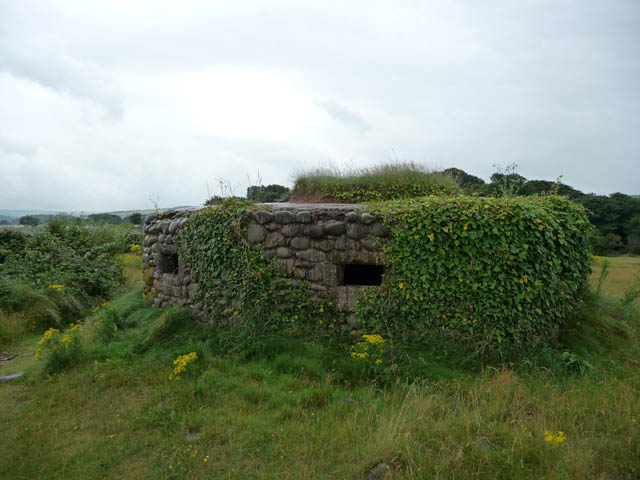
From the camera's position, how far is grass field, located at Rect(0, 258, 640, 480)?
294cm

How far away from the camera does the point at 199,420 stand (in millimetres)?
3670

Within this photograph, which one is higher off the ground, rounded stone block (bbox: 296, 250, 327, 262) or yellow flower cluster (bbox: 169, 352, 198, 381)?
rounded stone block (bbox: 296, 250, 327, 262)

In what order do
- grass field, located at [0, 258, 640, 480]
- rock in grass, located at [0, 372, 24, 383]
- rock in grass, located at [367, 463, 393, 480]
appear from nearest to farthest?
rock in grass, located at [367, 463, 393, 480]
grass field, located at [0, 258, 640, 480]
rock in grass, located at [0, 372, 24, 383]

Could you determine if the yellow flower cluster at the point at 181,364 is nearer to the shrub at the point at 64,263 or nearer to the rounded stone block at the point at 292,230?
the rounded stone block at the point at 292,230

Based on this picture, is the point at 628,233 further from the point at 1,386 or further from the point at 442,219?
the point at 1,386

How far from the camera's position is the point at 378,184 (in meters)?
7.60

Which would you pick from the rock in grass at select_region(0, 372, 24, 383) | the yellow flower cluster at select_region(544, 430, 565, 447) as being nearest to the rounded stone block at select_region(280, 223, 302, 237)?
the yellow flower cluster at select_region(544, 430, 565, 447)

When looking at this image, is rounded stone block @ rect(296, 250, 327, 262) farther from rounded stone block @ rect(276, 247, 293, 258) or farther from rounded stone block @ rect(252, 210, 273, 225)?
rounded stone block @ rect(252, 210, 273, 225)

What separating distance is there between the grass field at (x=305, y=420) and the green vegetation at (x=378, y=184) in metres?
3.50

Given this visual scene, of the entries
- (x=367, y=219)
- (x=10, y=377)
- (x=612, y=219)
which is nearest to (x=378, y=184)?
(x=367, y=219)

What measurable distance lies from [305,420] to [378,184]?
5.04 metres

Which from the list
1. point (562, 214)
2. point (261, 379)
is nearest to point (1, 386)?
point (261, 379)

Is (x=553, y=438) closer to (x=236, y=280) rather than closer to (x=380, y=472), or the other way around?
(x=380, y=472)

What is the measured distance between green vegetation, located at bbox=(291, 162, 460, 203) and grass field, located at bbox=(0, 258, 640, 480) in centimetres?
350
